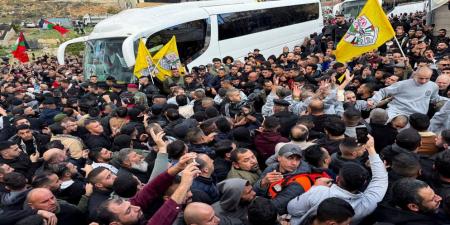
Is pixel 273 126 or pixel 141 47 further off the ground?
pixel 141 47

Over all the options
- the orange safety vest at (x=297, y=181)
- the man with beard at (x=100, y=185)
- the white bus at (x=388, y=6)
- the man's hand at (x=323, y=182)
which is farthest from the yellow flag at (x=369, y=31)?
the white bus at (x=388, y=6)

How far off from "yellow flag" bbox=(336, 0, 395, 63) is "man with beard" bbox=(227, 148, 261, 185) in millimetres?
4309

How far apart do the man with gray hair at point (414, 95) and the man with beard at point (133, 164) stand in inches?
125

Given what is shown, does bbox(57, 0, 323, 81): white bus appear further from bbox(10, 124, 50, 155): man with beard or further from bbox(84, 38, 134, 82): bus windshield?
bbox(10, 124, 50, 155): man with beard

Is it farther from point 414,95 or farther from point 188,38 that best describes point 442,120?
point 188,38

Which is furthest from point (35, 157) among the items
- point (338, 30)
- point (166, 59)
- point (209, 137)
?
point (338, 30)

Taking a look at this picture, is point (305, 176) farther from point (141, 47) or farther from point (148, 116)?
point (141, 47)

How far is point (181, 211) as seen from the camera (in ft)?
9.74

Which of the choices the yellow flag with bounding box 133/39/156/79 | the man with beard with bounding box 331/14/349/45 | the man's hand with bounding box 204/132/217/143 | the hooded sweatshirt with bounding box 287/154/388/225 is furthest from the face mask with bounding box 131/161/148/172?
the man with beard with bounding box 331/14/349/45

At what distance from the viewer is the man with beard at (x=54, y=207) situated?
335 centimetres

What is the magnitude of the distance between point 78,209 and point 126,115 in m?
2.72

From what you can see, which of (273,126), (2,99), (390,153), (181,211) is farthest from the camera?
(2,99)

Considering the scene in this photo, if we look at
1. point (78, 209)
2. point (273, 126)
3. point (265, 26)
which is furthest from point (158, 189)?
point (265, 26)

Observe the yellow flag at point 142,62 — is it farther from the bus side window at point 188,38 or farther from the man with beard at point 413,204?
the man with beard at point 413,204
